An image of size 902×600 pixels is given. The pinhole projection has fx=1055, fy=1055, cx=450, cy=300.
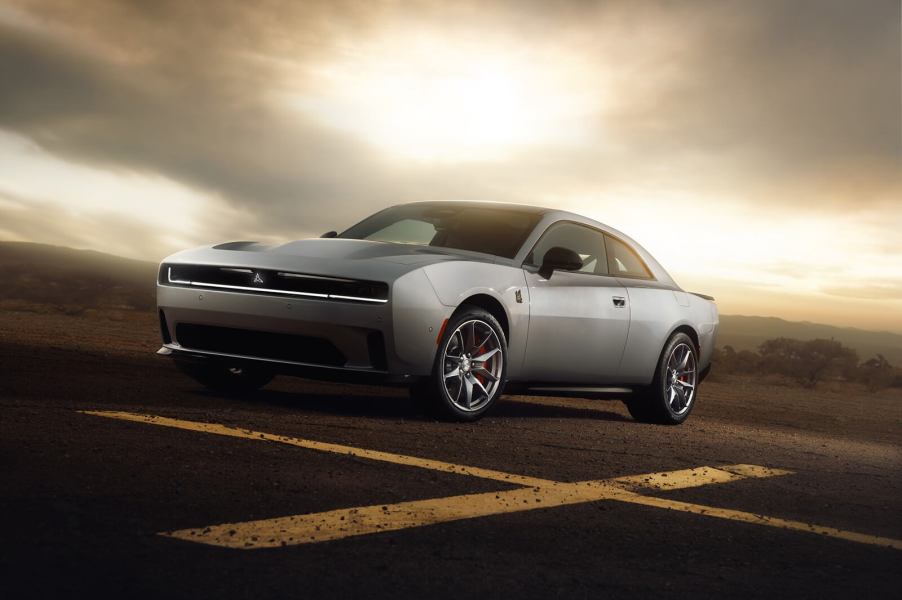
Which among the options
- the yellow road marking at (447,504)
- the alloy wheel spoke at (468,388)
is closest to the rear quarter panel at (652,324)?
the alloy wheel spoke at (468,388)

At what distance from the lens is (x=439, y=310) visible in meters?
6.62

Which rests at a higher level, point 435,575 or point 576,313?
point 576,313

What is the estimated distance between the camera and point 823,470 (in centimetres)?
653

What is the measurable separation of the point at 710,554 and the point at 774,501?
4.85 feet

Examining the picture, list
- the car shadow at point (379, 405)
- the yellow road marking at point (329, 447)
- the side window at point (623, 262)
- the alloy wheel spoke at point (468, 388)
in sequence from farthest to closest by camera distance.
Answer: the side window at point (623, 262)
the car shadow at point (379, 405)
the alloy wheel spoke at point (468, 388)
the yellow road marking at point (329, 447)

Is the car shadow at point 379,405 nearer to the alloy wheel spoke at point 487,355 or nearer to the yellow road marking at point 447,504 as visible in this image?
the alloy wheel spoke at point 487,355

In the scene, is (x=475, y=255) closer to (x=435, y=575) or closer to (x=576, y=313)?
Answer: (x=576, y=313)

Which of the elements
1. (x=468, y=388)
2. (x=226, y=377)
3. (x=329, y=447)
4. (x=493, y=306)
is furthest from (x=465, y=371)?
(x=226, y=377)

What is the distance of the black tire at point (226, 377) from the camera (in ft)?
25.5

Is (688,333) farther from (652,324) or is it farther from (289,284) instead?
(289,284)

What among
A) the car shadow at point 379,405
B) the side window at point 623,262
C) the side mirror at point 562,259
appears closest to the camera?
the car shadow at point 379,405

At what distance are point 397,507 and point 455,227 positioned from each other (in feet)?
13.5

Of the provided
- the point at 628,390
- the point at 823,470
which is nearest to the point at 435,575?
the point at 823,470

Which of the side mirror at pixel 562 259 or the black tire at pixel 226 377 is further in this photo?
the black tire at pixel 226 377
